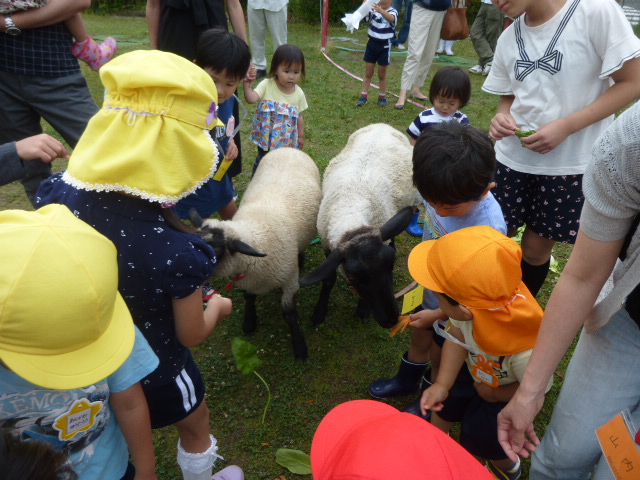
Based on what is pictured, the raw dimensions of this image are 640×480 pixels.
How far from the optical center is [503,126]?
251 cm

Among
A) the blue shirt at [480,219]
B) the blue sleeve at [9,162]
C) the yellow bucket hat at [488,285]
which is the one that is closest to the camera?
the yellow bucket hat at [488,285]

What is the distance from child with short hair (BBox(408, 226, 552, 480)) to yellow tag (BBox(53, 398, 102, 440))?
122 cm

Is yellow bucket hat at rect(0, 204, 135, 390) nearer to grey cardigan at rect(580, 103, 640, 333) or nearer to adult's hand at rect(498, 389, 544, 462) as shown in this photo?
adult's hand at rect(498, 389, 544, 462)

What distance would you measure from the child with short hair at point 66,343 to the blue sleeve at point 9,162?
908mm

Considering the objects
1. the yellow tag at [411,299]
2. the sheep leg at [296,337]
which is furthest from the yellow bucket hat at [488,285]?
the sheep leg at [296,337]

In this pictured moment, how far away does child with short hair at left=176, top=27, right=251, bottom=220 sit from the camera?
3.09 metres

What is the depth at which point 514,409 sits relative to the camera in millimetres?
1525

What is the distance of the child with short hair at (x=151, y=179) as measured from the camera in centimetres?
138

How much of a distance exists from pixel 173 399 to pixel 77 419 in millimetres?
477

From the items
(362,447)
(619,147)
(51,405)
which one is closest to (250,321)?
(51,405)

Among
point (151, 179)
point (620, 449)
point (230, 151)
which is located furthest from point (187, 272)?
point (230, 151)

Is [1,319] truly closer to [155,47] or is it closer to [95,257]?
[95,257]

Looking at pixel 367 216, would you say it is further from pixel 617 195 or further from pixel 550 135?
pixel 617 195

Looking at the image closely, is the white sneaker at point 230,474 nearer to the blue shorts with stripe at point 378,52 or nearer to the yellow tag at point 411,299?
the yellow tag at point 411,299
